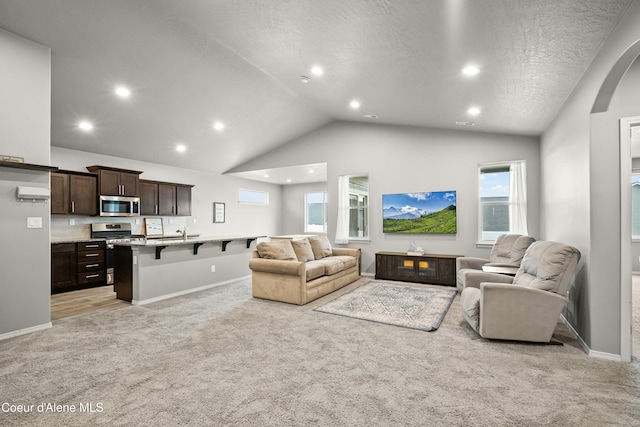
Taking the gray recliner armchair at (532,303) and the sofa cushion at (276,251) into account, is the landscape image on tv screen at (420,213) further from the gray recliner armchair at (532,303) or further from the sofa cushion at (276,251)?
the gray recliner armchair at (532,303)

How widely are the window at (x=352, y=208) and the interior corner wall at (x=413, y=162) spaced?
0.18 m

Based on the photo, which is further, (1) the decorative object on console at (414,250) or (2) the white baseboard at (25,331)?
(1) the decorative object on console at (414,250)

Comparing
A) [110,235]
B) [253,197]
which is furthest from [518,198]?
[110,235]

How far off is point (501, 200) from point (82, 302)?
714 centimetres

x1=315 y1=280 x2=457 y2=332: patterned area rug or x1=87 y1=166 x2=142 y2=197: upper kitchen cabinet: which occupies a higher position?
x1=87 y1=166 x2=142 y2=197: upper kitchen cabinet

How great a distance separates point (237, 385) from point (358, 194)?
17.8 feet

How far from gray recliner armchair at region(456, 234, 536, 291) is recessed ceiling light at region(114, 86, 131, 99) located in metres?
5.49

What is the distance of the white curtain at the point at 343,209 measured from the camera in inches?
276

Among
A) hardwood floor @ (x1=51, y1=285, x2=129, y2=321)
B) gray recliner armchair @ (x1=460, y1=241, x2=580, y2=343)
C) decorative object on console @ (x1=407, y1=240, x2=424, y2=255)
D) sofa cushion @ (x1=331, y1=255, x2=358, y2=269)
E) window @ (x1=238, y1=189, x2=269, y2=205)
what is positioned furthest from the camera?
window @ (x1=238, y1=189, x2=269, y2=205)

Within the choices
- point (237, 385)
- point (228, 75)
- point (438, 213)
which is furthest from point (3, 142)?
point (438, 213)

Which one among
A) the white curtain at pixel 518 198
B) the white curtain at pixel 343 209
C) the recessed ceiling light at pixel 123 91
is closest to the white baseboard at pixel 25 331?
the recessed ceiling light at pixel 123 91

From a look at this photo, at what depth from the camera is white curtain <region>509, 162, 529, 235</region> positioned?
538 cm

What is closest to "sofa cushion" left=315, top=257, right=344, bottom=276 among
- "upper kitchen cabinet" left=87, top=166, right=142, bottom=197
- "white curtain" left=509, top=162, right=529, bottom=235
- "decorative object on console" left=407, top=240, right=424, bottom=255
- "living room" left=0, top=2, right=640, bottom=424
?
"living room" left=0, top=2, right=640, bottom=424

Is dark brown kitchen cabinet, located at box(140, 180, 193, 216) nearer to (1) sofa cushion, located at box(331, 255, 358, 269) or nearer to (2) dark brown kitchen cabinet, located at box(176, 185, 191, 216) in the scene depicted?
(2) dark brown kitchen cabinet, located at box(176, 185, 191, 216)
